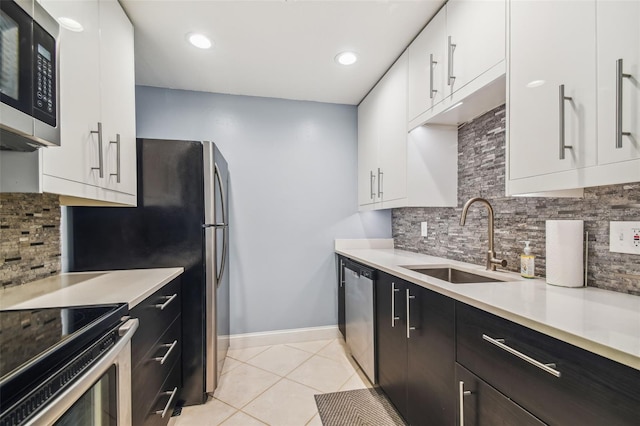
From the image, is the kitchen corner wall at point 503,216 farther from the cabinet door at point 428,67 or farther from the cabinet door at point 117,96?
the cabinet door at point 117,96

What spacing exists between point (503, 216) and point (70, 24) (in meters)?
2.25

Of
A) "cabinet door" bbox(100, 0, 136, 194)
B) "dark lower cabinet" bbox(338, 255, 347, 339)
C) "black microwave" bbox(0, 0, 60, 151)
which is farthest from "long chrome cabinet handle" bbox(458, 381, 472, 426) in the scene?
"cabinet door" bbox(100, 0, 136, 194)

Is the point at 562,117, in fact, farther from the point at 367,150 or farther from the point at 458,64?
the point at 367,150

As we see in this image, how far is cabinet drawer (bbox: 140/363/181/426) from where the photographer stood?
4.38 feet

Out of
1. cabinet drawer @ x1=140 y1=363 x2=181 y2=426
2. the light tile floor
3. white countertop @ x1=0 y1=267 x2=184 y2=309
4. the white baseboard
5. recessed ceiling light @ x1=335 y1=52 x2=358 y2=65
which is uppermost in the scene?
recessed ceiling light @ x1=335 y1=52 x2=358 y2=65

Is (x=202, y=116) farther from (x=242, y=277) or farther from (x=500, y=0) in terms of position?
(x=500, y=0)

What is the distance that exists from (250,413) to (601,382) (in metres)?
1.81

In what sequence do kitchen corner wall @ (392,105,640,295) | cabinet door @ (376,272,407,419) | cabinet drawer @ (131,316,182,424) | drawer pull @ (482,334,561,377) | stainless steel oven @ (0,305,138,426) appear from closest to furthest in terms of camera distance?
stainless steel oven @ (0,305,138,426)
drawer pull @ (482,334,561,377)
kitchen corner wall @ (392,105,640,295)
cabinet drawer @ (131,316,182,424)
cabinet door @ (376,272,407,419)

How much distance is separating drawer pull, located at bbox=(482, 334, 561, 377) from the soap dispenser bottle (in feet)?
1.92

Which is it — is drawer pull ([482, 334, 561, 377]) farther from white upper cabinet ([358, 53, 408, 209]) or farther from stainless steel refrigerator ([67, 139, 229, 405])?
stainless steel refrigerator ([67, 139, 229, 405])

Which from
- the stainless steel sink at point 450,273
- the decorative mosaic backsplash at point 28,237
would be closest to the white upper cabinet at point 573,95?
the stainless steel sink at point 450,273

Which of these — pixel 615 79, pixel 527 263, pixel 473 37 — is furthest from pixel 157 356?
pixel 473 37

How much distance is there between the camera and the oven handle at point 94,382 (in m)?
0.60

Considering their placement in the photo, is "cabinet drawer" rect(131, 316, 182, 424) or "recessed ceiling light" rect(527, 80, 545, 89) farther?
"cabinet drawer" rect(131, 316, 182, 424)
